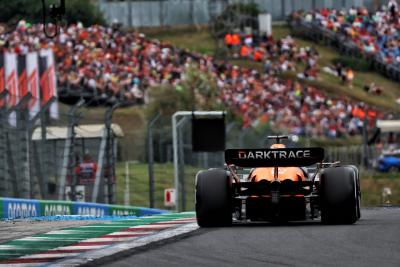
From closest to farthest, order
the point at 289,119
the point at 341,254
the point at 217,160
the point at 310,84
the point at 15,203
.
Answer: the point at 341,254
the point at 15,203
the point at 217,160
the point at 289,119
the point at 310,84

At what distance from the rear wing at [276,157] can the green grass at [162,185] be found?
1049 centimetres

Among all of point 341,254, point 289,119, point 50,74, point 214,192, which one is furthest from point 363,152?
point 341,254

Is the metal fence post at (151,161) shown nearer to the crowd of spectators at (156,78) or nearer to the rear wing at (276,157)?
the rear wing at (276,157)

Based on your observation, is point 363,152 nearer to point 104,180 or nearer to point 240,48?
point 104,180

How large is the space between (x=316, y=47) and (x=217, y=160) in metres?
33.0

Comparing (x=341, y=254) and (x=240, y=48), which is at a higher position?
(x=240, y=48)

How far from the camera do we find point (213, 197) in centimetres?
1534

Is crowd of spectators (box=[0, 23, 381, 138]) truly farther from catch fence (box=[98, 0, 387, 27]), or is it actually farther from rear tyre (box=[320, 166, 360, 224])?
rear tyre (box=[320, 166, 360, 224])

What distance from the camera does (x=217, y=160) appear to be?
3119cm

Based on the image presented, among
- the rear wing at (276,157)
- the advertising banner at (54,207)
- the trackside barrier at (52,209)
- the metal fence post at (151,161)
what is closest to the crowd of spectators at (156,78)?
the metal fence post at (151,161)

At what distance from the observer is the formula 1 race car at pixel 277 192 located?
50.0 feet

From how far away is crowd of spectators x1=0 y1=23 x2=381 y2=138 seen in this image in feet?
140

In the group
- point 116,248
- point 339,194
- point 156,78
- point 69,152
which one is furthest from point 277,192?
point 156,78

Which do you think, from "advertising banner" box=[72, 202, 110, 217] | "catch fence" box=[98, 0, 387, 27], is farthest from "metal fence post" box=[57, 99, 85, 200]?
"catch fence" box=[98, 0, 387, 27]
